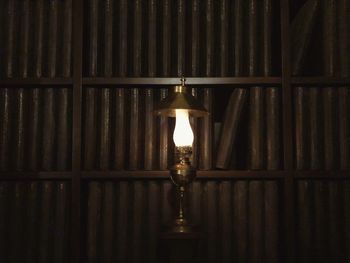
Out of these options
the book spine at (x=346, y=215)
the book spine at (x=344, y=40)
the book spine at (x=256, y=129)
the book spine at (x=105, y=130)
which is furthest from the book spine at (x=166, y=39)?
the book spine at (x=346, y=215)

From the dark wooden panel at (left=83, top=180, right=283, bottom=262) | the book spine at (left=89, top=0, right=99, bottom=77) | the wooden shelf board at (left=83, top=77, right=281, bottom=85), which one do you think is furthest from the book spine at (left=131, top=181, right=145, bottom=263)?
the book spine at (left=89, top=0, right=99, bottom=77)

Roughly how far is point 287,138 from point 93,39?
3.01 feet

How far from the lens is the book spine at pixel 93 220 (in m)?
1.79

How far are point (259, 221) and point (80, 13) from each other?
1.15 metres

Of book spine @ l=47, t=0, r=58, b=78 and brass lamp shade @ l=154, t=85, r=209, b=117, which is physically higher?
book spine @ l=47, t=0, r=58, b=78

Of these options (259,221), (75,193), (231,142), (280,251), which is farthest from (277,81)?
(75,193)

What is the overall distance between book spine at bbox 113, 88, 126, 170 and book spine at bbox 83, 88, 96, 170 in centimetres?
9

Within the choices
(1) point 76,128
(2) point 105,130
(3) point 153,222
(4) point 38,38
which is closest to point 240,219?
(3) point 153,222

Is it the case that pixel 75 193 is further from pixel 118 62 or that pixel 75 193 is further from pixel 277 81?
pixel 277 81

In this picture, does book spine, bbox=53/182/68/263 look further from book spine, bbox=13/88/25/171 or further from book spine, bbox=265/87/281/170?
book spine, bbox=265/87/281/170

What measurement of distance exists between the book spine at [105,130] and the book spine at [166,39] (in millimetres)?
262

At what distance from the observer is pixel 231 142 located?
185 cm

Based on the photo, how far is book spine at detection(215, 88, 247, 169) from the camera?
184cm

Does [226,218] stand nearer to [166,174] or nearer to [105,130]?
[166,174]
